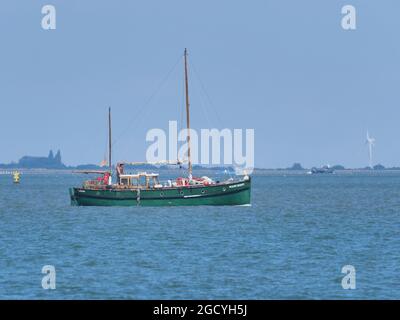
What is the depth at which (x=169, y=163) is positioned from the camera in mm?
114750

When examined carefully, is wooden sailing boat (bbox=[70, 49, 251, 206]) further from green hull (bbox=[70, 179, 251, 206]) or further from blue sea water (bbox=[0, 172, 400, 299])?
blue sea water (bbox=[0, 172, 400, 299])

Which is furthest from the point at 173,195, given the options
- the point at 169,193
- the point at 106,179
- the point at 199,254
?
the point at 199,254

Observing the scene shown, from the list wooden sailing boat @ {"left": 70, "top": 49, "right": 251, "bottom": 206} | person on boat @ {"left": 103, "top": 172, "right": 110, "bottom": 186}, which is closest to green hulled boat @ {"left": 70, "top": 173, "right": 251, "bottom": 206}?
wooden sailing boat @ {"left": 70, "top": 49, "right": 251, "bottom": 206}

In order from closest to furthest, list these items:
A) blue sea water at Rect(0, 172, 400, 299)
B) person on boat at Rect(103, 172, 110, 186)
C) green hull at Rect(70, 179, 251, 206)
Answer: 1. blue sea water at Rect(0, 172, 400, 299)
2. green hull at Rect(70, 179, 251, 206)
3. person on boat at Rect(103, 172, 110, 186)

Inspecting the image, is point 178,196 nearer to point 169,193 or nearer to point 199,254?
point 169,193

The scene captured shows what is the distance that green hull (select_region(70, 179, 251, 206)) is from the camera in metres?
103

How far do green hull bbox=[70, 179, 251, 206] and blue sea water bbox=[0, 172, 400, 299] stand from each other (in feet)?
4.58

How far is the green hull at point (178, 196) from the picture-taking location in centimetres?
10306

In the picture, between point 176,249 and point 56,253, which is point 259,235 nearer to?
point 176,249

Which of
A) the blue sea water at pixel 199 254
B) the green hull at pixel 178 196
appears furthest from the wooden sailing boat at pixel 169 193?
the blue sea water at pixel 199 254

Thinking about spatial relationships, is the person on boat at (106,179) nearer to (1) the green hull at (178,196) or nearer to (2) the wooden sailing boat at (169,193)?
(2) the wooden sailing boat at (169,193)

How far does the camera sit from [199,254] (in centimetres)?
6306
